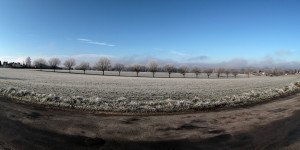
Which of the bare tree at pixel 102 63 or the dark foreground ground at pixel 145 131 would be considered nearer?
the dark foreground ground at pixel 145 131

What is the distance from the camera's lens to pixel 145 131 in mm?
6145

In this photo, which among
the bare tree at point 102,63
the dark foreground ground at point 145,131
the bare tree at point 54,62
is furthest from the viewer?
the bare tree at point 54,62

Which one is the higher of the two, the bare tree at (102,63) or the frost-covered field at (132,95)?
the bare tree at (102,63)

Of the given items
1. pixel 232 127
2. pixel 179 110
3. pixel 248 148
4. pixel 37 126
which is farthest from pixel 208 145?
pixel 37 126

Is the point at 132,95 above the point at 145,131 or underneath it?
underneath

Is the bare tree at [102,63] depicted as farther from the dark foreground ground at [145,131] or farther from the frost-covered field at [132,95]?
the dark foreground ground at [145,131]

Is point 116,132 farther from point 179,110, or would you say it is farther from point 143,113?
point 179,110

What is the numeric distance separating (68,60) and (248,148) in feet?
414

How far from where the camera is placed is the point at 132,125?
680 cm

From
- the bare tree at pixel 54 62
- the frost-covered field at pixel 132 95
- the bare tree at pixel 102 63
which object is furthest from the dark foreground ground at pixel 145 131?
the bare tree at pixel 54 62

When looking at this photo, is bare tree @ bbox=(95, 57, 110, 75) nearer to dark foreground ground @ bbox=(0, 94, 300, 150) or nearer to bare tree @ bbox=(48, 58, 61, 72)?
bare tree @ bbox=(48, 58, 61, 72)

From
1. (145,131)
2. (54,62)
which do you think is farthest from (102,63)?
(145,131)

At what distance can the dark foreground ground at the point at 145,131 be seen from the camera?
200 inches

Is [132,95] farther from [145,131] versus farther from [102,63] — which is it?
[102,63]
